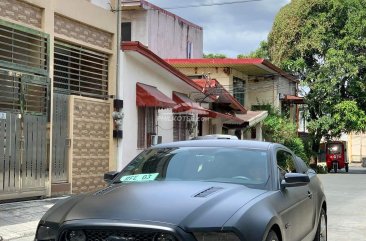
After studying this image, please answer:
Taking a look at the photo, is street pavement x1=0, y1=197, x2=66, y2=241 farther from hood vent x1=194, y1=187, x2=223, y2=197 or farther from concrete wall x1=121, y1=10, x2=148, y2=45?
concrete wall x1=121, y1=10, x2=148, y2=45

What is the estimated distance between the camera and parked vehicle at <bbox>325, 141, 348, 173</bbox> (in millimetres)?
38812

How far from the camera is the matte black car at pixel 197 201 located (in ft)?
12.7

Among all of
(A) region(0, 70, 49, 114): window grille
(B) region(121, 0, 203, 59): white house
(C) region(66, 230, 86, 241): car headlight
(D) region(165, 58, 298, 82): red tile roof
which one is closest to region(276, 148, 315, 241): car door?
(C) region(66, 230, 86, 241): car headlight

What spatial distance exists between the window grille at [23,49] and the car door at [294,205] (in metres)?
7.02

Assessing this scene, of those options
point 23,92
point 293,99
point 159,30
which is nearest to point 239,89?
point 159,30

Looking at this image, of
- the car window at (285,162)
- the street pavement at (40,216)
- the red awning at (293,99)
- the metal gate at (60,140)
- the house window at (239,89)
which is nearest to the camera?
the car window at (285,162)

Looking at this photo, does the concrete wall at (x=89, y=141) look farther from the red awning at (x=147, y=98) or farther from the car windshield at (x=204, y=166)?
the car windshield at (x=204, y=166)

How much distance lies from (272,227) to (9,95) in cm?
830

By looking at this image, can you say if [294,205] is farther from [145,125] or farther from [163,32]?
[163,32]

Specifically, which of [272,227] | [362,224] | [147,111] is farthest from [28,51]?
[272,227]

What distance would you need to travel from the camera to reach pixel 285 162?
20.8 feet

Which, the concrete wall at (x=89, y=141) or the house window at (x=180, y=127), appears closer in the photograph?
the concrete wall at (x=89, y=141)

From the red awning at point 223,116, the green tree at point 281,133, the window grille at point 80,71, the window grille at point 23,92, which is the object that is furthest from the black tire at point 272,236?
the green tree at point 281,133

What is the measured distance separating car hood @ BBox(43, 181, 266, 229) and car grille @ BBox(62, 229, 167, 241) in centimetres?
10
